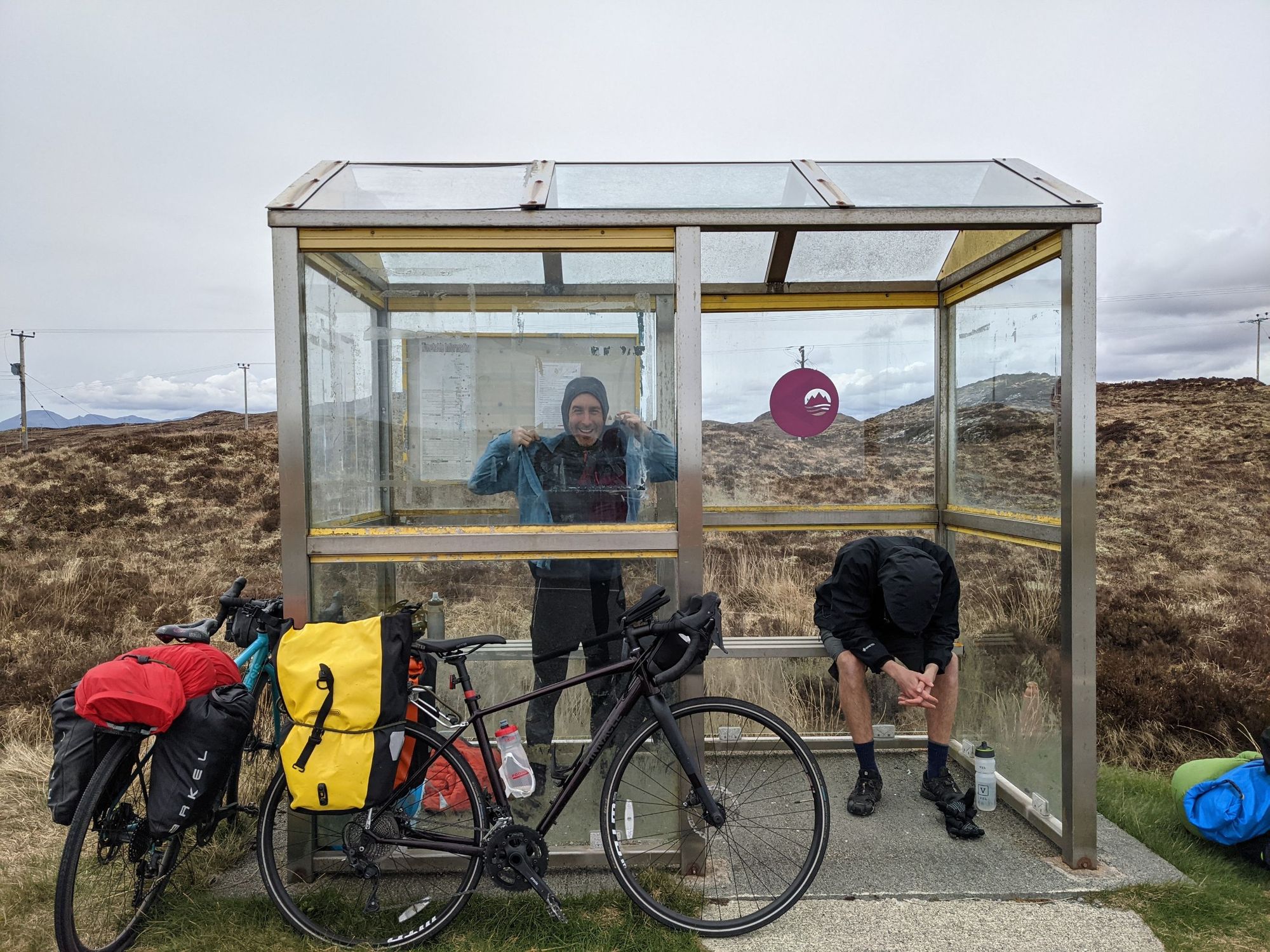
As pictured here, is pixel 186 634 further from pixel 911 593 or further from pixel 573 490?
pixel 911 593

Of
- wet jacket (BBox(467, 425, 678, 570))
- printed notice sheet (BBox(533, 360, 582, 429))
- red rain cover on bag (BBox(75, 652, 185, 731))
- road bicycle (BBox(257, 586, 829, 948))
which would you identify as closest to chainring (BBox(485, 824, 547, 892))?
road bicycle (BBox(257, 586, 829, 948))

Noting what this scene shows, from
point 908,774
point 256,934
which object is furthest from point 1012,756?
point 256,934

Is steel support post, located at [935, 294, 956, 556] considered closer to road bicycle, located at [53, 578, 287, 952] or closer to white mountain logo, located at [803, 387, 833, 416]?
white mountain logo, located at [803, 387, 833, 416]

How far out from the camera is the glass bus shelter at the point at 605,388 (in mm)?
3287

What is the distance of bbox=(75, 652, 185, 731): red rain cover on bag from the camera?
2.67m

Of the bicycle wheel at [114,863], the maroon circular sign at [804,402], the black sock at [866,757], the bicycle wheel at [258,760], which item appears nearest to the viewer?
the bicycle wheel at [114,863]

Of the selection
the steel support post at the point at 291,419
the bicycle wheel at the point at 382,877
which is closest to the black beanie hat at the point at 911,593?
the bicycle wheel at the point at 382,877

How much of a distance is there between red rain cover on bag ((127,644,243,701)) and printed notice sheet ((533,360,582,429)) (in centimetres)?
149

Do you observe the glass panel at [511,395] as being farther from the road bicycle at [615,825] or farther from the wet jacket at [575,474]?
the road bicycle at [615,825]

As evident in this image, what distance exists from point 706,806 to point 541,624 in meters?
1.01

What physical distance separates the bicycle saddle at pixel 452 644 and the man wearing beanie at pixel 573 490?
0.47 m

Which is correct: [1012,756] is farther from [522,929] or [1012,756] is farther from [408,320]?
[408,320]

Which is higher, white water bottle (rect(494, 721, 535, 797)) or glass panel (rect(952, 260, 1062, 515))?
glass panel (rect(952, 260, 1062, 515))

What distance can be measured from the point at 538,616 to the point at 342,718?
951 millimetres
